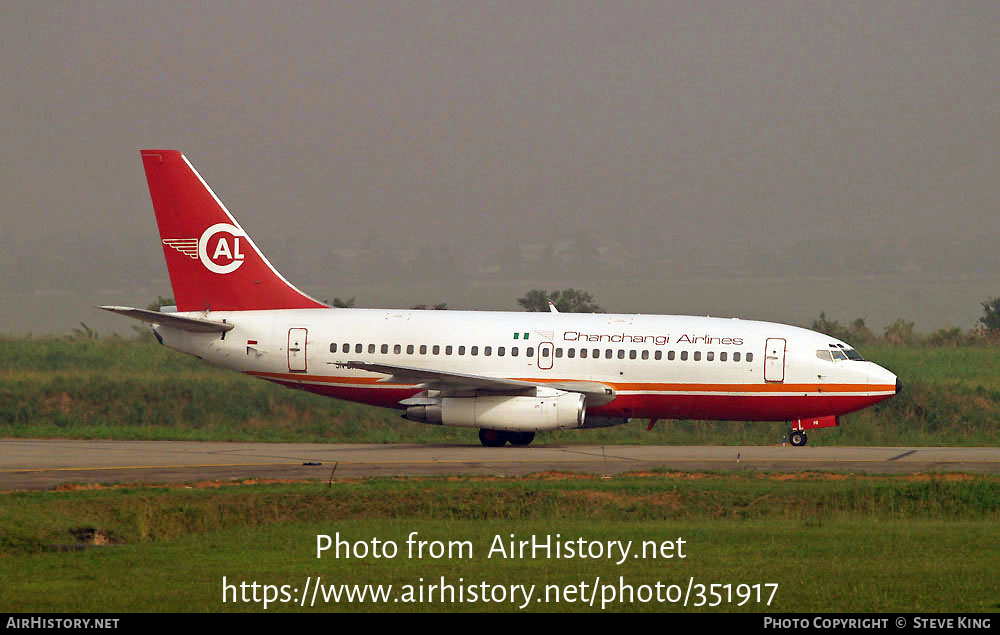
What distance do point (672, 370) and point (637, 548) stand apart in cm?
1588

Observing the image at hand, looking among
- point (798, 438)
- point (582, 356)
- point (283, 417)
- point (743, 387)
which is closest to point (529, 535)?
point (582, 356)

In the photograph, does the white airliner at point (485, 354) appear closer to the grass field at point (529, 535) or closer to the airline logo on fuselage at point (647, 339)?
the airline logo on fuselage at point (647, 339)

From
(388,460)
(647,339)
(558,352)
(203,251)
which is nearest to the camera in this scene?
(388,460)

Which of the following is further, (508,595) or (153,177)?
(153,177)

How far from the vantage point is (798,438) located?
3378 centimetres

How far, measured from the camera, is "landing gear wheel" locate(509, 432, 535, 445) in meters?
34.8

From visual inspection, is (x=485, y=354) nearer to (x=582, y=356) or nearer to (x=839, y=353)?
(x=582, y=356)

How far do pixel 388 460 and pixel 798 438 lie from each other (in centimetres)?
1136

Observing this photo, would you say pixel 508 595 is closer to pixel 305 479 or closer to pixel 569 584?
pixel 569 584

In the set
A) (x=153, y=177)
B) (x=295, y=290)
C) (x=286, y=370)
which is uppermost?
(x=153, y=177)

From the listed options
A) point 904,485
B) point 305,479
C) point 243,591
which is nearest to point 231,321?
point 305,479

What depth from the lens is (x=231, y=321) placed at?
3528cm

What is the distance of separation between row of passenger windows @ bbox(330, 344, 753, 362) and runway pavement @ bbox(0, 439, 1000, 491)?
2.36m

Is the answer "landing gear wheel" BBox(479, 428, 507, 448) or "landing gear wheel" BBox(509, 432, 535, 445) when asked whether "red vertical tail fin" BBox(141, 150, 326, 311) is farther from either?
"landing gear wheel" BBox(509, 432, 535, 445)
